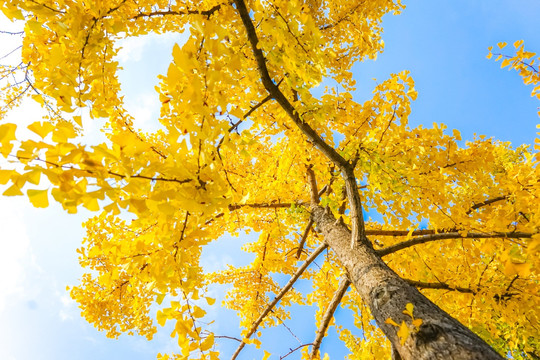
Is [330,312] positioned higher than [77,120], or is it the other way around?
[77,120]

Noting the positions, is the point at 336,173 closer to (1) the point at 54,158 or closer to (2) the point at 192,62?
(2) the point at 192,62

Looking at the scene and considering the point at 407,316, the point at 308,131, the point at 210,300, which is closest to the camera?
the point at 210,300

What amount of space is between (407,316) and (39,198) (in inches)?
71.1

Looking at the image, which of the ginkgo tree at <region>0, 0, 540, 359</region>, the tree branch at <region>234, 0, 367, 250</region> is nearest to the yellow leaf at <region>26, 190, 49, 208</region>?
the ginkgo tree at <region>0, 0, 540, 359</region>

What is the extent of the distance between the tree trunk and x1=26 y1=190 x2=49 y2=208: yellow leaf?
1654 mm

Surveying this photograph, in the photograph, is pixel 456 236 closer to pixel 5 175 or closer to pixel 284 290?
pixel 284 290

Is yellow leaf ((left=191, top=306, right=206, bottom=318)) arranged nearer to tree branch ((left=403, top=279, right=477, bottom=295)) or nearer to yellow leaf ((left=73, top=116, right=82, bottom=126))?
yellow leaf ((left=73, top=116, right=82, bottom=126))

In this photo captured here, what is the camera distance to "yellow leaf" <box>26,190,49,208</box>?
2.66 feet

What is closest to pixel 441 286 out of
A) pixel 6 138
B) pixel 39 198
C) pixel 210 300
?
pixel 210 300

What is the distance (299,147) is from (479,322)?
2.93m

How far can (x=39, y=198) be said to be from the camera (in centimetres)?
83

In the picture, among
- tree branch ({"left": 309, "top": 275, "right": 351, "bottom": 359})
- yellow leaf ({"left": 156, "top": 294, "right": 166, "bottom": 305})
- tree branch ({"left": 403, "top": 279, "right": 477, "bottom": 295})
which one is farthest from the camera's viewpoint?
tree branch ({"left": 309, "top": 275, "right": 351, "bottom": 359})

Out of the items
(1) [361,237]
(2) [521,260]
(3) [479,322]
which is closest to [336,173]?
(1) [361,237]

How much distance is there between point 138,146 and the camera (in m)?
0.94
